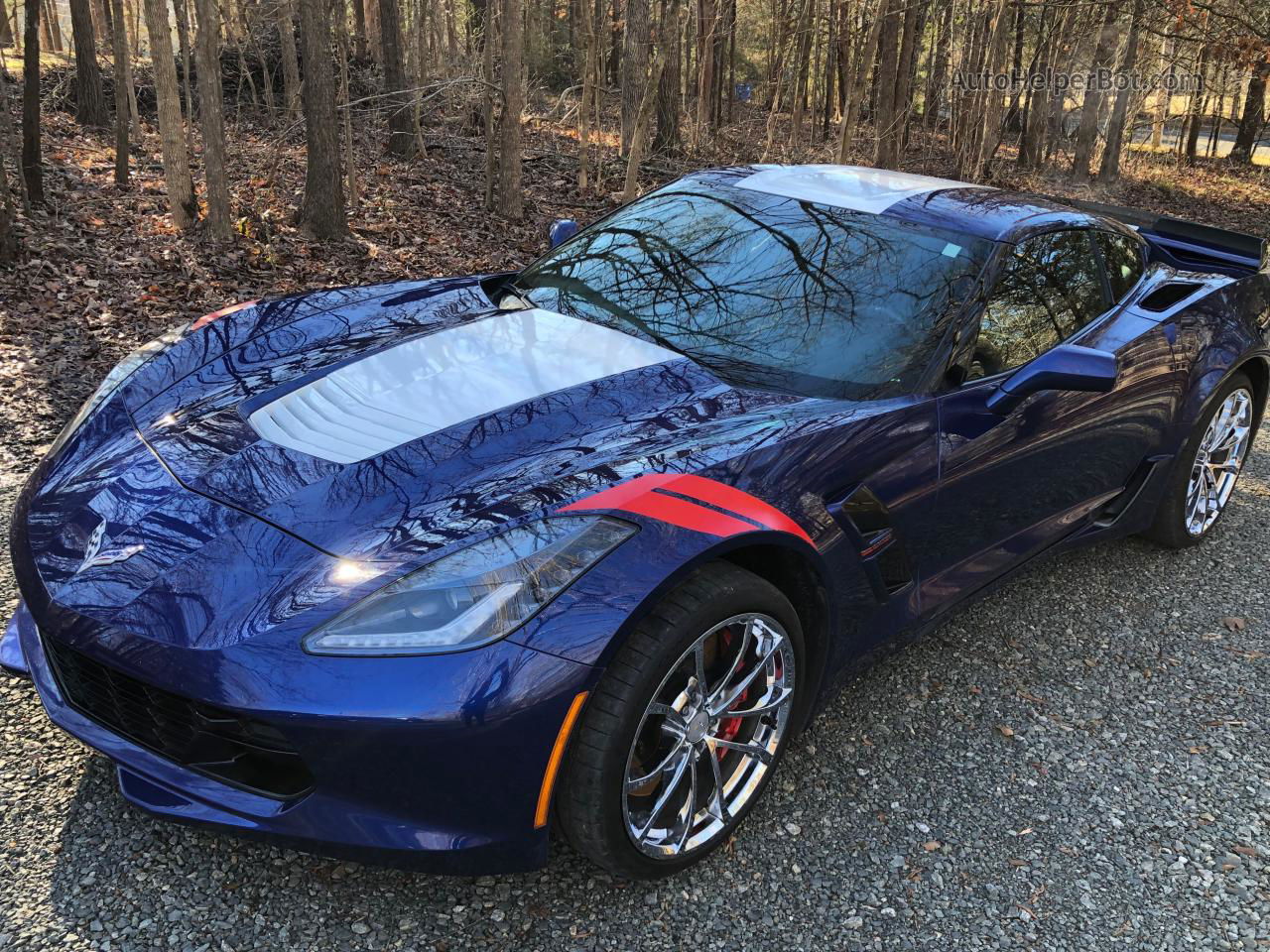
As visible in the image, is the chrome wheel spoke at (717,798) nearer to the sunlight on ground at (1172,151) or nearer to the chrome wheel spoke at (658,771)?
the chrome wheel spoke at (658,771)

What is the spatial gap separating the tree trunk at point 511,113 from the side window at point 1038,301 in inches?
291

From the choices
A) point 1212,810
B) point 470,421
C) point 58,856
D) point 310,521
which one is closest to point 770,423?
point 470,421

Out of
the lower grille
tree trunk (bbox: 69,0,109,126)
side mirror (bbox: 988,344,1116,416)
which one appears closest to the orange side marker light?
the lower grille

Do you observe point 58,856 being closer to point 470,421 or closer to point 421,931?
point 421,931

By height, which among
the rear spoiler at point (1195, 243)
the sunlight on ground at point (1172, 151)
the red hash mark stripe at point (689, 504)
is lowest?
the sunlight on ground at point (1172, 151)

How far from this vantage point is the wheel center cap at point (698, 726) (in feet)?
7.12

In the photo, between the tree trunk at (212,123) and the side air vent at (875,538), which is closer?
the side air vent at (875,538)

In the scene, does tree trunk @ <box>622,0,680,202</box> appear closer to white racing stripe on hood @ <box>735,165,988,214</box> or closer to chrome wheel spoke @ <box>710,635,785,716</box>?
white racing stripe on hood @ <box>735,165,988,214</box>

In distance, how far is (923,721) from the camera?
9.49 ft

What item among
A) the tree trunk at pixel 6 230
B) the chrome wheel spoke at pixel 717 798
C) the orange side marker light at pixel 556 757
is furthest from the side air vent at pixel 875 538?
the tree trunk at pixel 6 230

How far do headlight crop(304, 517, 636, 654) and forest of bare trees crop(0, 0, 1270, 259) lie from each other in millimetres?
6284

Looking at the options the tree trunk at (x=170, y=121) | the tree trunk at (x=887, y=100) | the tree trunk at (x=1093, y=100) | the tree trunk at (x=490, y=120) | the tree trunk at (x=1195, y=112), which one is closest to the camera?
the tree trunk at (x=170, y=121)

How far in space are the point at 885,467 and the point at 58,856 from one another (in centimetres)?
214

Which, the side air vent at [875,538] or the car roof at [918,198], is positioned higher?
the car roof at [918,198]
